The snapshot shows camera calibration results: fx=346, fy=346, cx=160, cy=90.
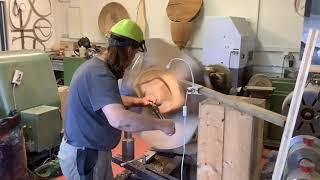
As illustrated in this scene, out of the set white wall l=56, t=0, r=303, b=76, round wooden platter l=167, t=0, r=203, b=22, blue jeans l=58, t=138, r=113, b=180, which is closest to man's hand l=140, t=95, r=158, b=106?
blue jeans l=58, t=138, r=113, b=180

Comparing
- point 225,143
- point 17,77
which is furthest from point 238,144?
point 17,77

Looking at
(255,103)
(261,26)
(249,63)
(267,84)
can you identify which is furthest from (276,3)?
(255,103)

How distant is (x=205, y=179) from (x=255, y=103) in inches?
14.5

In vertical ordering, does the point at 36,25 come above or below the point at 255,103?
above

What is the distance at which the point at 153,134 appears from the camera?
6.64 feet

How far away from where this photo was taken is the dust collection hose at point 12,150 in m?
2.34

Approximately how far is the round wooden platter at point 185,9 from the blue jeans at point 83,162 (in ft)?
9.48

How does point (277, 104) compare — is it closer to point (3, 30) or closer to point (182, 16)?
point (182, 16)

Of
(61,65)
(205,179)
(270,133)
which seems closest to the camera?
(205,179)

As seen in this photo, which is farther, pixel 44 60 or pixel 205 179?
pixel 44 60

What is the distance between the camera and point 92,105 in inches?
65.1

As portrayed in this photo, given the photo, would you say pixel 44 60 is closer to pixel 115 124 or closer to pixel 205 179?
pixel 115 124

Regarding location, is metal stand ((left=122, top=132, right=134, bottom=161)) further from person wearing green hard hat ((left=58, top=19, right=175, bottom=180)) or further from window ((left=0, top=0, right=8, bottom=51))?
window ((left=0, top=0, right=8, bottom=51))

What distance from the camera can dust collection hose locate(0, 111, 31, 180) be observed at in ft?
7.68
